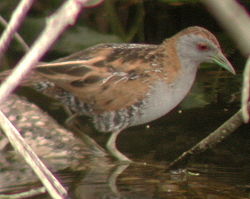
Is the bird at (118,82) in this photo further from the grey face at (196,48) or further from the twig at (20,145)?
the twig at (20,145)

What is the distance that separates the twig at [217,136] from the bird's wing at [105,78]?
2.06ft

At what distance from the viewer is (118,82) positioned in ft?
15.1

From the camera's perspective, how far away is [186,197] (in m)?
3.64

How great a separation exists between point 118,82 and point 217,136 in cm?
114

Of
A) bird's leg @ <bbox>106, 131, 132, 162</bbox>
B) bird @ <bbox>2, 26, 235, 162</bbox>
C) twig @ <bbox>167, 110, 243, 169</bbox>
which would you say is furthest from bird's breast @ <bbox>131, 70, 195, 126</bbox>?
twig @ <bbox>167, 110, 243, 169</bbox>

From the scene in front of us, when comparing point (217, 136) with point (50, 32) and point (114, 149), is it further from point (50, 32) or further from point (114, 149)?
point (50, 32)

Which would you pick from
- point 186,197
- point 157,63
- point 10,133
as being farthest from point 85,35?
point 10,133

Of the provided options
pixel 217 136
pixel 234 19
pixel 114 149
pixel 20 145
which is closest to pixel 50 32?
pixel 234 19

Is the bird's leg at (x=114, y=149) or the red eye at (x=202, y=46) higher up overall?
the red eye at (x=202, y=46)

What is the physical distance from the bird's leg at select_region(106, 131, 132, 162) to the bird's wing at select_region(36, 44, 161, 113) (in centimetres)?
19

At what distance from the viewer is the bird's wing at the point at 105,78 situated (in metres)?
4.58

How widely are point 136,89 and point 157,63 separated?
0.29 metres

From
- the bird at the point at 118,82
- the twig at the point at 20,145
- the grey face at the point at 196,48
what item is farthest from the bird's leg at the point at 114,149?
the twig at the point at 20,145

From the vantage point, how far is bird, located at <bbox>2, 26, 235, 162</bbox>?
4.58 metres
